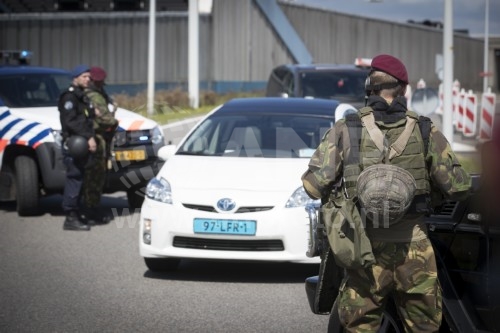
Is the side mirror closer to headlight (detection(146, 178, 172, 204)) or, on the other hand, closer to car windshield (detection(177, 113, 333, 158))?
car windshield (detection(177, 113, 333, 158))

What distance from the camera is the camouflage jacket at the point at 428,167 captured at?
450 centimetres

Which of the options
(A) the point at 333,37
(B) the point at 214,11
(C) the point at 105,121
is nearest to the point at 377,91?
(C) the point at 105,121

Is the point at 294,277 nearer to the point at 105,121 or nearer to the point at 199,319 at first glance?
the point at 199,319

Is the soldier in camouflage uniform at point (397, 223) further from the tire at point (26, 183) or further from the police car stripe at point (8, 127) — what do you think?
the police car stripe at point (8, 127)

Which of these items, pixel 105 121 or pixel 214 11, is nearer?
pixel 105 121

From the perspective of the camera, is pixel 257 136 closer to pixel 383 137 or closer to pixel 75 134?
pixel 75 134

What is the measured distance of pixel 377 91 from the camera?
4.61m

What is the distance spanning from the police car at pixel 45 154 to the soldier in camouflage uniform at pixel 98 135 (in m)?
0.38

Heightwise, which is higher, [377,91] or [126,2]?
[126,2]

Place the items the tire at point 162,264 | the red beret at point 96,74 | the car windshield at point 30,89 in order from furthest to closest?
the car windshield at point 30,89, the red beret at point 96,74, the tire at point 162,264

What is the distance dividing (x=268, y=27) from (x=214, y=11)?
3472 millimetres

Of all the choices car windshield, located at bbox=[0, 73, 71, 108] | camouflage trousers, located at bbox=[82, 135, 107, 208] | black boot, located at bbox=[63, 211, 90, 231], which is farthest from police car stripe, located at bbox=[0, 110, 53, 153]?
black boot, located at bbox=[63, 211, 90, 231]

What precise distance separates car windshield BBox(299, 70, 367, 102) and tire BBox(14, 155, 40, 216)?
18.9ft

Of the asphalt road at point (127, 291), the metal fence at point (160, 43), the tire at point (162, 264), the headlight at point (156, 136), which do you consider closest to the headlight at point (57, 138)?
the headlight at point (156, 136)
